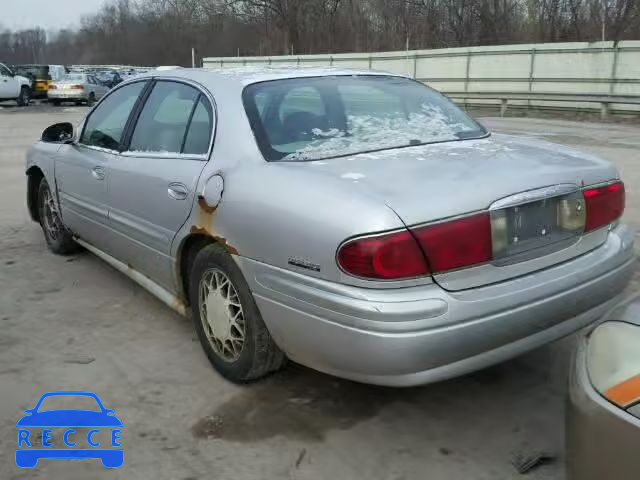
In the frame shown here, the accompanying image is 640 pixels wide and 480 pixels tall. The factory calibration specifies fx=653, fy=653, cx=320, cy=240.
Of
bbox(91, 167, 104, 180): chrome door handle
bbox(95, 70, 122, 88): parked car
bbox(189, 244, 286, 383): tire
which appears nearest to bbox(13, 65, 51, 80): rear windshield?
bbox(95, 70, 122, 88): parked car

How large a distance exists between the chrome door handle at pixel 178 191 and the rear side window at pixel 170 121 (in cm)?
21

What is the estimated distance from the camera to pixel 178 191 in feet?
10.8

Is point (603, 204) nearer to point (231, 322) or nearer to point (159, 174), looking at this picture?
point (231, 322)

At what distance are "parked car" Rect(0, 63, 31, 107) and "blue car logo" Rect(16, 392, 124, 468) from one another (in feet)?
88.5

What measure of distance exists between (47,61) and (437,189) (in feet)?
333

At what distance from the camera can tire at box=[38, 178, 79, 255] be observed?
532cm

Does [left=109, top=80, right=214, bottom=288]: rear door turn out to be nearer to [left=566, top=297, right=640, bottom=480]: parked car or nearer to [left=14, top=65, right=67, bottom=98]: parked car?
[left=566, top=297, right=640, bottom=480]: parked car

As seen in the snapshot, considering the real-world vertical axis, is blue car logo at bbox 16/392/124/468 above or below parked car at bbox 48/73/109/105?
below

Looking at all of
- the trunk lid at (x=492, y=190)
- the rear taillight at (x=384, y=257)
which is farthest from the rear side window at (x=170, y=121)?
the rear taillight at (x=384, y=257)

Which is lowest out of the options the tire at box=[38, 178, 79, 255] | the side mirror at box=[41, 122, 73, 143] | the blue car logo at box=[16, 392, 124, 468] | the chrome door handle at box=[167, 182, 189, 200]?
the blue car logo at box=[16, 392, 124, 468]

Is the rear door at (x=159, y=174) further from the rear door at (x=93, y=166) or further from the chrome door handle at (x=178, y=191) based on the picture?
the rear door at (x=93, y=166)

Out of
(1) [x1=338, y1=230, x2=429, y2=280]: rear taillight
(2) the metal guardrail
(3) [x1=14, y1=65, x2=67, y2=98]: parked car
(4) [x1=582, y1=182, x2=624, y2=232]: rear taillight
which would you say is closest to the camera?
(1) [x1=338, y1=230, x2=429, y2=280]: rear taillight

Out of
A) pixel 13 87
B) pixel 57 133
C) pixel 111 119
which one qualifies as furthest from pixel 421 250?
pixel 13 87

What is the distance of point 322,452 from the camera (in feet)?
8.89
